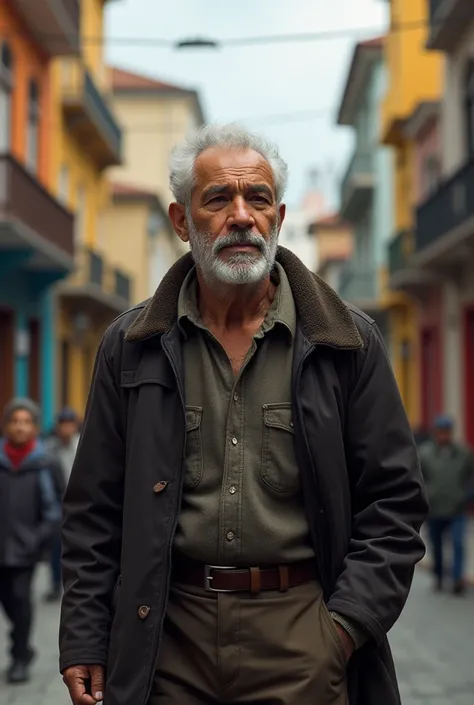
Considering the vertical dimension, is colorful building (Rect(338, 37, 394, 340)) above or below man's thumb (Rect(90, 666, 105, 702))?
above

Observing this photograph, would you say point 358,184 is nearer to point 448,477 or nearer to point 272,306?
point 448,477

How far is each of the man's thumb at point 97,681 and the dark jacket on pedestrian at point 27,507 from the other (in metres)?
5.62

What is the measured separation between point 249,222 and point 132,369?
0.50 meters

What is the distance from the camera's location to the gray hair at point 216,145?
3.54 metres

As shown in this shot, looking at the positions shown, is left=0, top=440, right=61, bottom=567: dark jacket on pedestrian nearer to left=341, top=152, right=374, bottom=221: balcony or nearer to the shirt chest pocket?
the shirt chest pocket

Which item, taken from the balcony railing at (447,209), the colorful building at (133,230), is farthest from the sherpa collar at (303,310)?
the colorful building at (133,230)

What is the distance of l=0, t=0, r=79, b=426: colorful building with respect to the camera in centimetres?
2039

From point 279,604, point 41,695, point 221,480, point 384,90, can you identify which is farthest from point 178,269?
point 384,90

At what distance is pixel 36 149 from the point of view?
83.9 ft

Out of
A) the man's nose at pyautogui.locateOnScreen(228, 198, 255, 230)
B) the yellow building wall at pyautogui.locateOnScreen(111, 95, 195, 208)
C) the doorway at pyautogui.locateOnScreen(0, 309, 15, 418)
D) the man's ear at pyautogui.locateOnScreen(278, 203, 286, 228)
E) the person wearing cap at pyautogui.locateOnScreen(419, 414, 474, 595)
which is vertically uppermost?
the yellow building wall at pyautogui.locateOnScreen(111, 95, 195, 208)

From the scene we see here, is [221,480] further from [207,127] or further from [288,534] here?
[207,127]

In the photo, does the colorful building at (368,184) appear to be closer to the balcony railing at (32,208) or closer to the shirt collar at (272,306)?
the balcony railing at (32,208)

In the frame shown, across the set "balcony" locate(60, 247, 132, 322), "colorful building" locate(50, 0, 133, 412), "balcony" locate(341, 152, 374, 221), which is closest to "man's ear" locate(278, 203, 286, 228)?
"colorful building" locate(50, 0, 133, 412)

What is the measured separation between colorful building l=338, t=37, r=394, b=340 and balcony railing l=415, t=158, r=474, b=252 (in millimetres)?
9767
